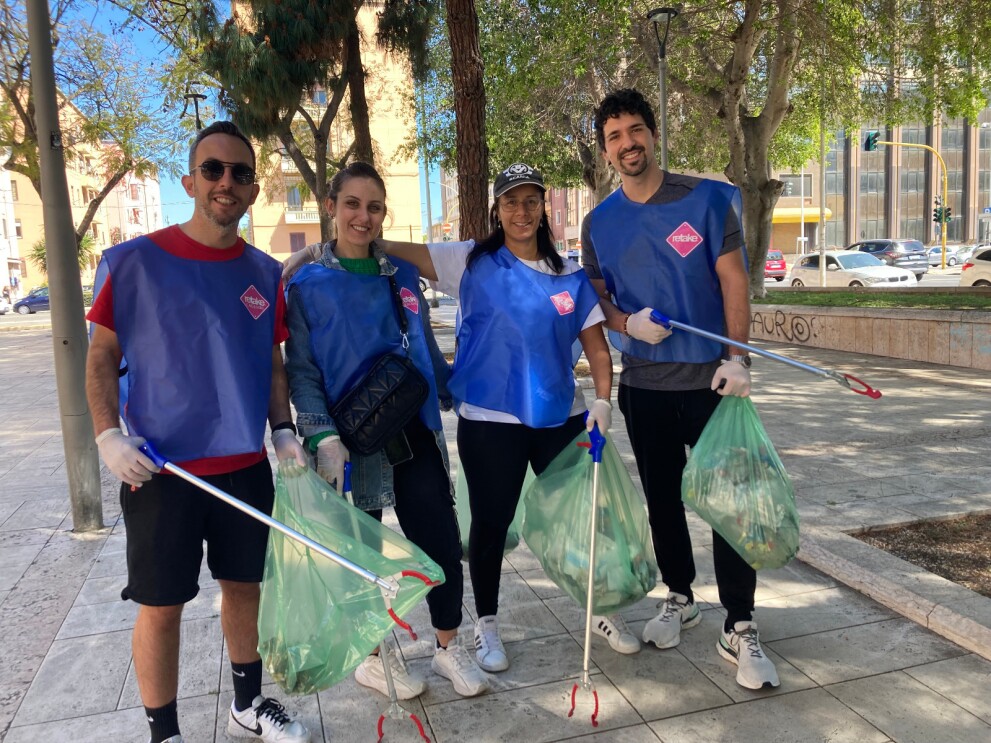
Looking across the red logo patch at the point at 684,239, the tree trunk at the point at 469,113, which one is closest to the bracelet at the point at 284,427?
the red logo patch at the point at 684,239

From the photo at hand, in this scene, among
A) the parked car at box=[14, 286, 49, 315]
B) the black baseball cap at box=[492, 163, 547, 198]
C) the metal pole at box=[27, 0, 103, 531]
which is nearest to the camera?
the black baseball cap at box=[492, 163, 547, 198]

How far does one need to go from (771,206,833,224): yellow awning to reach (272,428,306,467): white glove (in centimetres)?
5587

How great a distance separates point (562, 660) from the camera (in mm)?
3008

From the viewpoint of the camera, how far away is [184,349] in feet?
7.38

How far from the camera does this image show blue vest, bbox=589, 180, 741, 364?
281cm

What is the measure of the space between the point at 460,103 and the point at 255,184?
17.5 ft

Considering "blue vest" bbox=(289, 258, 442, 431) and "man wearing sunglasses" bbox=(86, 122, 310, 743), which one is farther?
"blue vest" bbox=(289, 258, 442, 431)

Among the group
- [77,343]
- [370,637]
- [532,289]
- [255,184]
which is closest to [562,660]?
[370,637]

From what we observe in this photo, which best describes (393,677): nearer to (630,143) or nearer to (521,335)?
(521,335)

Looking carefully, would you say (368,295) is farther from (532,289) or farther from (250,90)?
(250,90)

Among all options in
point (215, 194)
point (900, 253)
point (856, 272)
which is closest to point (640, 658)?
point (215, 194)

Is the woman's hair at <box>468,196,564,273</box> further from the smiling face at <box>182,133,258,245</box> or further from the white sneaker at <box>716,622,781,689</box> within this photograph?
the white sneaker at <box>716,622,781,689</box>

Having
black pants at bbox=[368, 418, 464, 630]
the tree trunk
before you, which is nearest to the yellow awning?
the tree trunk

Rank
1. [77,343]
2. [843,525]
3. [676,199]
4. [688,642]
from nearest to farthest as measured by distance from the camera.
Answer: [676,199]
[688,642]
[843,525]
[77,343]
